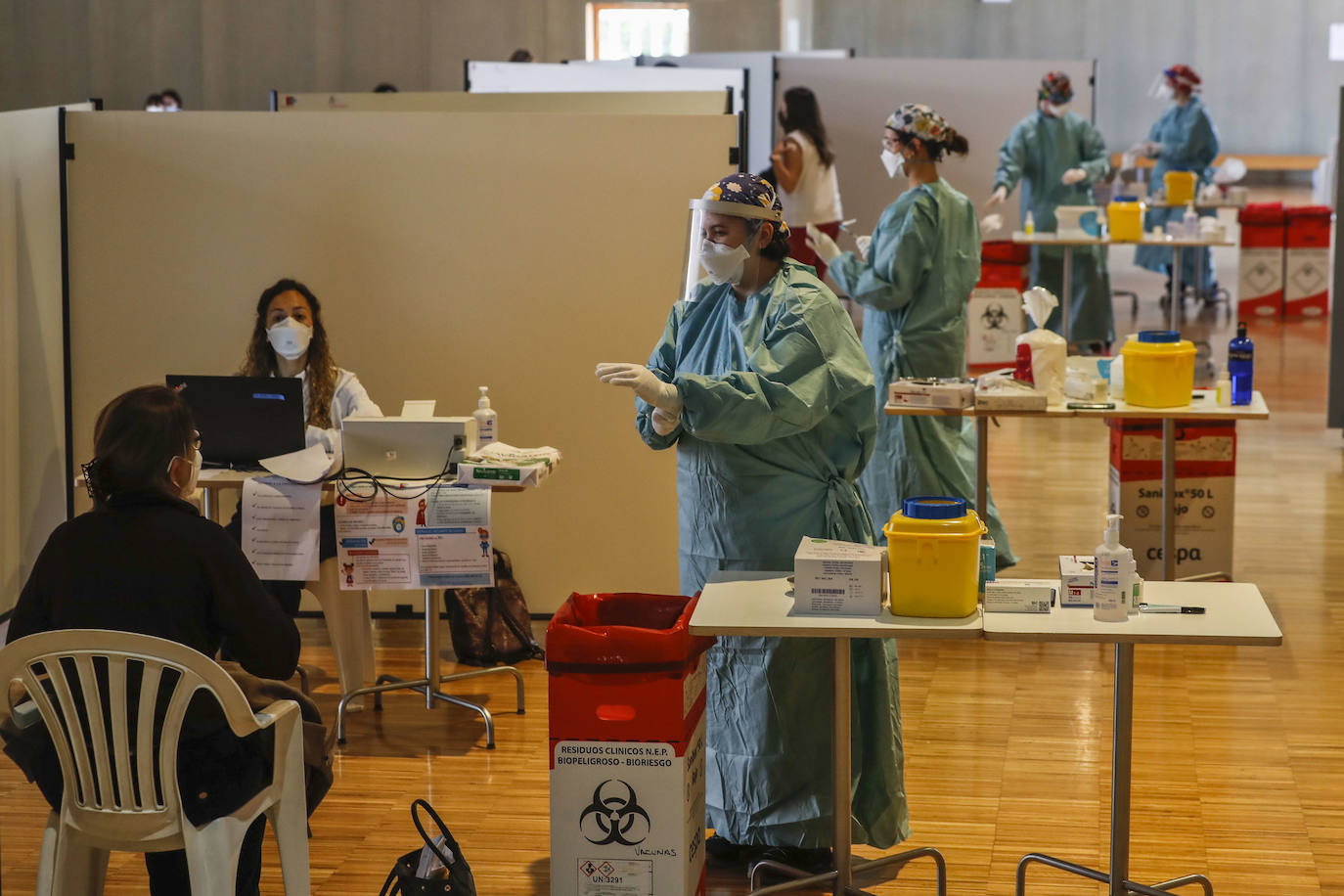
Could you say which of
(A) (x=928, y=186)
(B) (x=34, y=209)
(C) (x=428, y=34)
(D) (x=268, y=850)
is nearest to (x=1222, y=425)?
(A) (x=928, y=186)

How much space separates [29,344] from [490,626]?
1657 mm

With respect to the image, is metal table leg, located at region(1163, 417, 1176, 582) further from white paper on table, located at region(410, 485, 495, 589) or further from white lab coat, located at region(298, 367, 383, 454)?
white lab coat, located at region(298, 367, 383, 454)

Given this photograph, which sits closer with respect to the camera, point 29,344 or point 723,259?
point 723,259

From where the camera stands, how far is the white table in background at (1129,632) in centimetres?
253

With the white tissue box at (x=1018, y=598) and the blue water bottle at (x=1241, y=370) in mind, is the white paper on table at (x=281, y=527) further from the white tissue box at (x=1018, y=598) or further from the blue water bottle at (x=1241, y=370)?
the blue water bottle at (x=1241, y=370)

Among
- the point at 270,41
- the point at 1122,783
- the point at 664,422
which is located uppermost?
the point at 270,41

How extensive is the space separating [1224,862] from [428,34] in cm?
1263

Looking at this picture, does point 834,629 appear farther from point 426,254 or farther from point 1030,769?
point 426,254

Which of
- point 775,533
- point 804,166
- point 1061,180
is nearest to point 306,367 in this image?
point 775,533

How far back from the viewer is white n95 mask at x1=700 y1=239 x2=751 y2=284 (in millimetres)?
3064

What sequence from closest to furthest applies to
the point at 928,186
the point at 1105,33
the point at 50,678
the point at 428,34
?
the point at 50,678 → the point at 928,186 → the point at 428,34 → the point at 1105,33

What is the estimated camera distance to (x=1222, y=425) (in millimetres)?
5117

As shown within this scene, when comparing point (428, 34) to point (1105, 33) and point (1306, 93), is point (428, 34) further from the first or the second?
point (1306, 93)

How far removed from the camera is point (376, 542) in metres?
3.92
